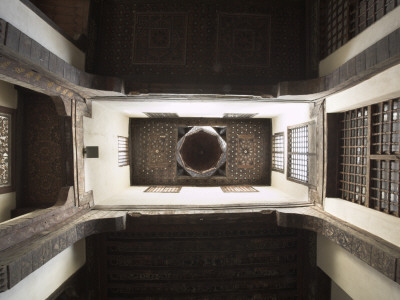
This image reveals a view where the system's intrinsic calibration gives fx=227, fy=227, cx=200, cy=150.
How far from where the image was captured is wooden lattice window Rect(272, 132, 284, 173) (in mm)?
7214

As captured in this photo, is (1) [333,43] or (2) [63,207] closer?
(2) [63,207]

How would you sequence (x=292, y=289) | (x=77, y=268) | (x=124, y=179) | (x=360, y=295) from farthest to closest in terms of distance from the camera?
(x=124, y=179) → (x=292, y=289) → (x=77, y=268) → (x=360, y=295)

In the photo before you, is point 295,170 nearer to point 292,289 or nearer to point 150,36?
point 292,289

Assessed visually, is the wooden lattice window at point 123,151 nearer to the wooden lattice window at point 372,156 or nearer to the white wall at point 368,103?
the white wall at point 368,103

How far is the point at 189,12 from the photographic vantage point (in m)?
5.38

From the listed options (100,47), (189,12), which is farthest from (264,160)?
(100,47)

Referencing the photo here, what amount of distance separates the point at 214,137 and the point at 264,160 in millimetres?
2129

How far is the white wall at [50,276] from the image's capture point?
132 inches

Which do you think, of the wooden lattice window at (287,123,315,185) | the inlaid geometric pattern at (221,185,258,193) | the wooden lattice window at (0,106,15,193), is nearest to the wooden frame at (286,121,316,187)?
the wooden lattice window at (287,123,315,185)

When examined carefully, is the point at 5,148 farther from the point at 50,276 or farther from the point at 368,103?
the point at 368,103

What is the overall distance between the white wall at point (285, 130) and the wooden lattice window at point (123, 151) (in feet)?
16.4

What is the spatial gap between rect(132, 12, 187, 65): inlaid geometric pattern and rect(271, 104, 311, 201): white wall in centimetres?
318

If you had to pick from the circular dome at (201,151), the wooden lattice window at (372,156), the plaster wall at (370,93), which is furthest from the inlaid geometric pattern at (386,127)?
the circular dome at (201,151)

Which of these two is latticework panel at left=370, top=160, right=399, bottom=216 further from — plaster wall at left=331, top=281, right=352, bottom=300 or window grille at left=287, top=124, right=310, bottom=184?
plaster wall at left=331, top=281, right=352, bottom=300
